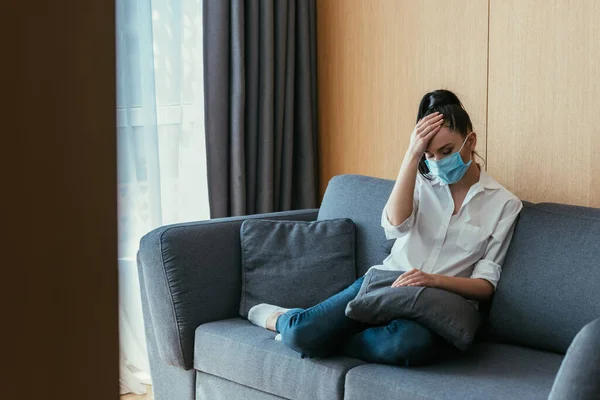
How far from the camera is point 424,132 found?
7.65 feet

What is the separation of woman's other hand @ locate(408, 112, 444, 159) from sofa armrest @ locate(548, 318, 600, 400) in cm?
87

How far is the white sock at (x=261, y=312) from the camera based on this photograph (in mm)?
2449

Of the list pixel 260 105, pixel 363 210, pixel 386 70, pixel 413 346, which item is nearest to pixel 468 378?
pixel 413 346

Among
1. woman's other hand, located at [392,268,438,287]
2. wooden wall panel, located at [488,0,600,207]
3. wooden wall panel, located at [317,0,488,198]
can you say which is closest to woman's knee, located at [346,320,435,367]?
woman's other hand, located at [392,268,438,287]

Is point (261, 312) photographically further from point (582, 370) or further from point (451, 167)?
point (582, 370)

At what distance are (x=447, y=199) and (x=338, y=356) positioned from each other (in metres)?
0.60

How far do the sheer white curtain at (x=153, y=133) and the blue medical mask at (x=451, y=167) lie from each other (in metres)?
1.21

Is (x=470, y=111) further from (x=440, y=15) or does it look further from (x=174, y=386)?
(x=174, y=386)

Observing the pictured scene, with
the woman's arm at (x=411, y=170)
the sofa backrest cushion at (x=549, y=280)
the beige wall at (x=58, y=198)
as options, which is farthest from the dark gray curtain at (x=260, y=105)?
the beige wall at (x=58, y=198)

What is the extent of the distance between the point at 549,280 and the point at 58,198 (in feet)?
6.80

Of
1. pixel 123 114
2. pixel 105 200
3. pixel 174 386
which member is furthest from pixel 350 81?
pixel 105 200

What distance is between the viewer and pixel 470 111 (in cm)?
286

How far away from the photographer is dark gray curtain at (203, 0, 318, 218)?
3191 mm

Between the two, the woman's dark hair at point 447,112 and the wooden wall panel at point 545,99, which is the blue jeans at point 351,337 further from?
the wooden wall panel at point 545,99
